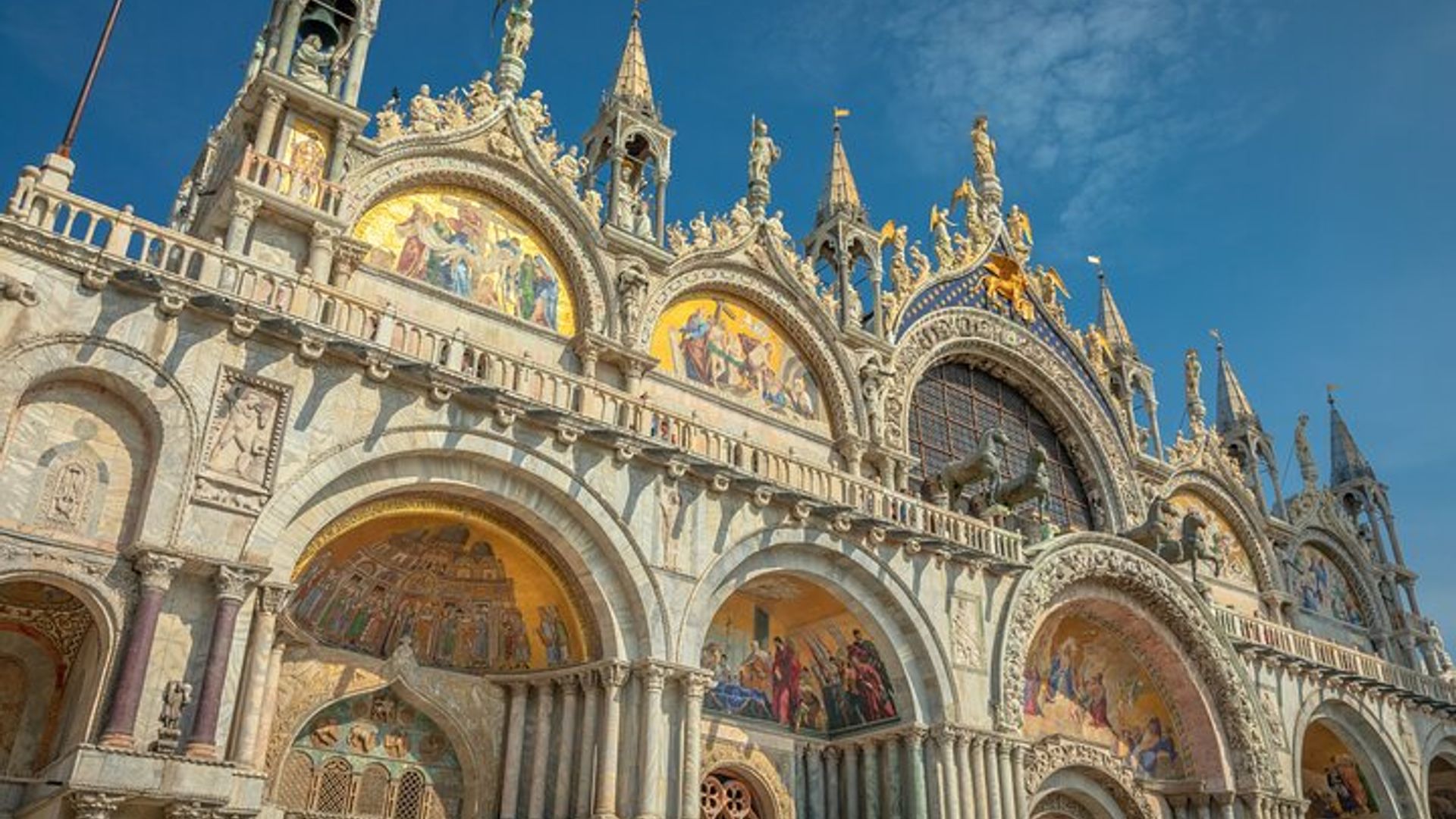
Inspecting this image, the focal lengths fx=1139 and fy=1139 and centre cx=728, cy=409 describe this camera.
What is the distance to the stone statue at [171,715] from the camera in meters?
10.1

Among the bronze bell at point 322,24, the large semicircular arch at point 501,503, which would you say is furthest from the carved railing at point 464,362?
the bronze bell at point 322,24

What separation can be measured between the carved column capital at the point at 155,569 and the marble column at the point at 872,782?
10.3 meters

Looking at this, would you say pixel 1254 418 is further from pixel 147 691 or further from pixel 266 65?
pixel 147 691

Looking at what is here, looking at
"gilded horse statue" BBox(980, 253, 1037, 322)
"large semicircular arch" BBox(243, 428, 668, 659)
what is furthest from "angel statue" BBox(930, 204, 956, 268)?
"large semicircular arch" BBox(243, 428, 668, 659)

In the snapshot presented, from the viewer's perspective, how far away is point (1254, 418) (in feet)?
107

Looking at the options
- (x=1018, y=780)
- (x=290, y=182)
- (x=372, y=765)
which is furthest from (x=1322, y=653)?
(x=290, y=182)

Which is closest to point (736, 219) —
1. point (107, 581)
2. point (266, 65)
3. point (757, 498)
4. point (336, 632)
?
point (757, 498)

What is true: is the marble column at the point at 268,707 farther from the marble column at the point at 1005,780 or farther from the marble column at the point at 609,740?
the marble column at the point at 1005,780

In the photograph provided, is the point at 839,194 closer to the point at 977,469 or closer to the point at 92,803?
the point at 977,469

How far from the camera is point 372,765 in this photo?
1367cm

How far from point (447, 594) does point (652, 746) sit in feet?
10.9

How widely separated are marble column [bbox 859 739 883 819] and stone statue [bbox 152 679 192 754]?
982 centimetres

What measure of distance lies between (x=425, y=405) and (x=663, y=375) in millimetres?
6198

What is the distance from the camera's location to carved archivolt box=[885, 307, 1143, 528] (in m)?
24.4
